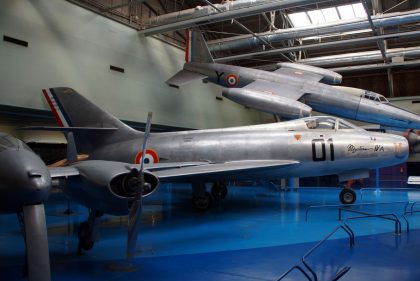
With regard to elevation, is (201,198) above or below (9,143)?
below

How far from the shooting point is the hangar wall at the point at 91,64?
919 cm

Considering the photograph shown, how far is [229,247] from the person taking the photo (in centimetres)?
482

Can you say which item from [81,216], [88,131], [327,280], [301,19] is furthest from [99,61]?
[327,280]

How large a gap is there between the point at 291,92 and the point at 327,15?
347cm

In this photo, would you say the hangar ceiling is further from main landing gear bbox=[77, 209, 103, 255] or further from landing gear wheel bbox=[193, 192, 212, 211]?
main landing gear bbox=[77, 209, 103, 255]

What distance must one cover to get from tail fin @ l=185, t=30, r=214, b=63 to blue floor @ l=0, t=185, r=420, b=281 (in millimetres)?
7633

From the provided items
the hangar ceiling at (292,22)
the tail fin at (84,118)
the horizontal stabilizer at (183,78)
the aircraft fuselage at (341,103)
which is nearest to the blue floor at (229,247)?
the tail fin at (84,118)

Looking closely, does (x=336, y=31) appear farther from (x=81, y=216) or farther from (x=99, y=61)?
(x=81, y=216)

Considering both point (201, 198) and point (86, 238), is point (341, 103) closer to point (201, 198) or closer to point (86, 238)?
point (201, 198)

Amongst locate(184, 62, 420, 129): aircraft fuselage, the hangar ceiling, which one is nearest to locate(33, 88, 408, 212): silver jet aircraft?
the hangar ceiling

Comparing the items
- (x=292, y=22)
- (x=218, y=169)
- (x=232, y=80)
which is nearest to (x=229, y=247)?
(x=218, y=169)

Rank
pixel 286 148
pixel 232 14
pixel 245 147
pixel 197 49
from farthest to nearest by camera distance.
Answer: pixel 197 49, pixel 232 14, pixel 245 147, pixel 286 148

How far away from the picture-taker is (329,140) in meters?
7.48

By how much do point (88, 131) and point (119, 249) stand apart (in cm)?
447
